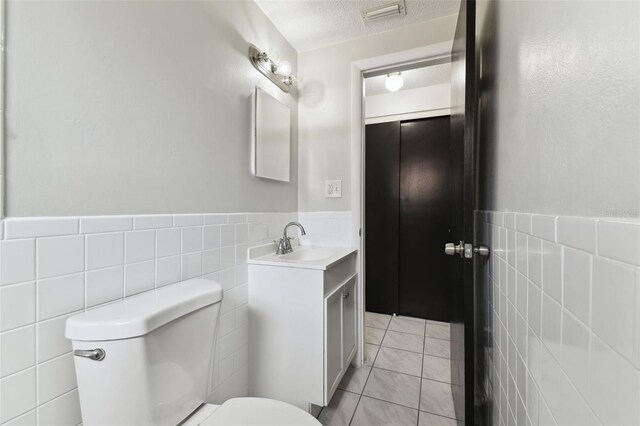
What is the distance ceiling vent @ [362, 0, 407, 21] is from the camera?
156 cm

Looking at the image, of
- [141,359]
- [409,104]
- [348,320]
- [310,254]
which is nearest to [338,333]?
[348,320]

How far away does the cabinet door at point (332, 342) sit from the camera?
1.29 metres

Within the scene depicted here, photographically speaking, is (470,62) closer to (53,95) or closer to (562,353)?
(562,353)

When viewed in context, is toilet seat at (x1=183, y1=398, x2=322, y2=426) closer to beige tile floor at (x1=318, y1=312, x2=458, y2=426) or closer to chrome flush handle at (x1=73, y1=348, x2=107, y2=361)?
chrome flush handle at (x1=73, y1=348, x2=107, y2=361)

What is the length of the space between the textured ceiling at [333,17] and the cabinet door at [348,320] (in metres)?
1.67

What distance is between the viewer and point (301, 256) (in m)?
1.76

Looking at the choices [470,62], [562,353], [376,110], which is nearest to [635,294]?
[562,353]

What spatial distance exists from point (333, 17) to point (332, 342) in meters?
1.93

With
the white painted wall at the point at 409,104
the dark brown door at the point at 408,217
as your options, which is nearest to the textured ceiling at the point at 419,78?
the white painted wall at the point at 409,104

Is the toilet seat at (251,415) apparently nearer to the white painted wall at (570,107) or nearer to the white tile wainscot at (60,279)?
the white tile wainscot at (60,279)

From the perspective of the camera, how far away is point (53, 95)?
2.30ft

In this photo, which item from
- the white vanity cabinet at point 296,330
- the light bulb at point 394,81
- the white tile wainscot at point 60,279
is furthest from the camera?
the light bulb at point 394,81

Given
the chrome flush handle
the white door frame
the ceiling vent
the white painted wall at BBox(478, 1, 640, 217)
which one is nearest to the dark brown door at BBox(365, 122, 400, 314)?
the white door frame

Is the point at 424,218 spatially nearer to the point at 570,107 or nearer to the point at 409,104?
the point at 409,104
